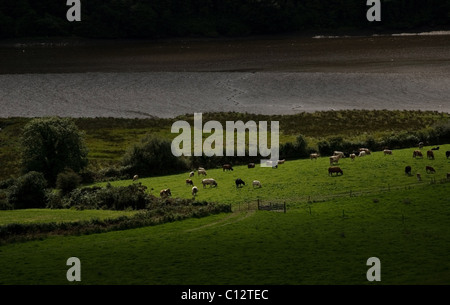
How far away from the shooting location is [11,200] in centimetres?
8262

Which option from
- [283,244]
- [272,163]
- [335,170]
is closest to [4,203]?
[272,163]

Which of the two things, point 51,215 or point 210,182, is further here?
point 210,182

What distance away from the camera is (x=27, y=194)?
272 feet

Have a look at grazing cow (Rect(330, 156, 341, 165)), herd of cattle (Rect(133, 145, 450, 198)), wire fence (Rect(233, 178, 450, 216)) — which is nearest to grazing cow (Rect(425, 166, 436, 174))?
herd of cattle (Rect(133, 145, 450, 198))

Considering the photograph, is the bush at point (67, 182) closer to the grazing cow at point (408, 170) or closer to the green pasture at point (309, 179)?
the green pasture at point (309, 179)

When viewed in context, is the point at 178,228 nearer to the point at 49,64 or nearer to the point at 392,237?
the point at 392,237

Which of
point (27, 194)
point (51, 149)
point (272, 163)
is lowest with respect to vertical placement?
point (27, 194)

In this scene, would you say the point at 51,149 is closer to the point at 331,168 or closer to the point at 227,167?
the point at 227,167

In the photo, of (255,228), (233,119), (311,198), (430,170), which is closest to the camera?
(255,228)

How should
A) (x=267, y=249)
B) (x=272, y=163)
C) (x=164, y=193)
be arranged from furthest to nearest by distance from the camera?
(x=272, y=163)
(x=164, y=193)
(x=267, y=249)

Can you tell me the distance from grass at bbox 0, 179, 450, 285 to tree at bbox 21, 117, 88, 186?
3061cm

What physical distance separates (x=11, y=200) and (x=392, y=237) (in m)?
41.4

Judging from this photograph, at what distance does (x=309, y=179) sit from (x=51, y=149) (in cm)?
3278
